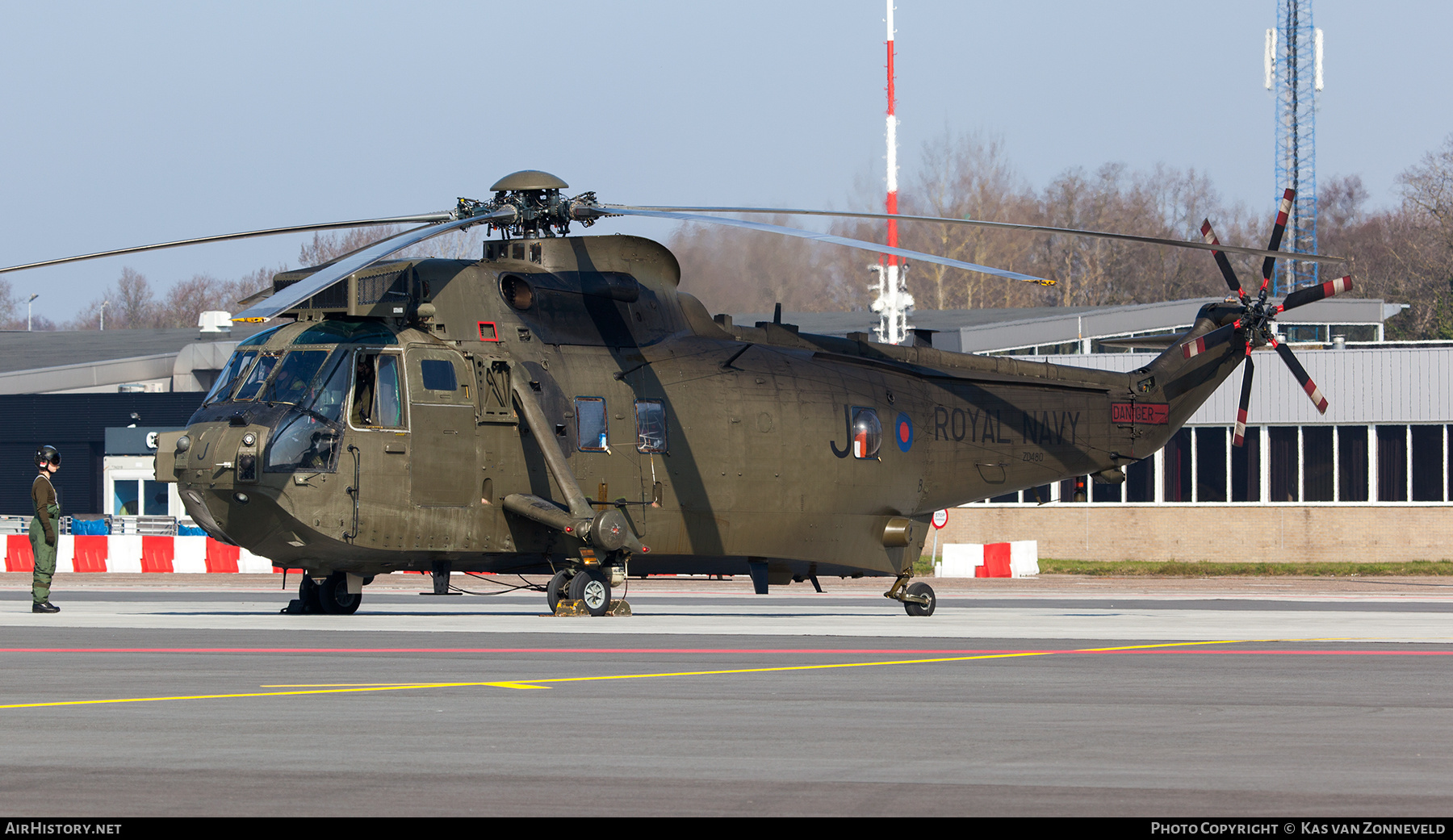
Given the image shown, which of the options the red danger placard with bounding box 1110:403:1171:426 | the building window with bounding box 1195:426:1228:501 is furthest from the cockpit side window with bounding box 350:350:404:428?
the building window with bounding box 1195:426:1228:501

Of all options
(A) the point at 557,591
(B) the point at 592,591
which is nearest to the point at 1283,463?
(B) the point at 592,591

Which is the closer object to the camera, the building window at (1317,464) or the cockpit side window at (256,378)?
the cockpit side window at (256,378)

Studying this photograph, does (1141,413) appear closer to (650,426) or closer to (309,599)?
(650,426)

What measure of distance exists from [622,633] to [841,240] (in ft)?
15.6

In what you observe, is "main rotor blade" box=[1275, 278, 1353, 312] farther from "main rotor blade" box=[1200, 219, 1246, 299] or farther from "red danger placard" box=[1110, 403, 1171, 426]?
"red danger placard" box=[1110, 403, 1171, 426]

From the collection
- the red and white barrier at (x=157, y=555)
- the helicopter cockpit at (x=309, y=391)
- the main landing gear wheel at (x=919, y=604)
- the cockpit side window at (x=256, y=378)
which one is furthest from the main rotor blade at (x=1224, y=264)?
the red and white barrier at (x=157, y=555)

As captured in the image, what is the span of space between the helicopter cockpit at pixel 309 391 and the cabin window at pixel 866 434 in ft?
20.0

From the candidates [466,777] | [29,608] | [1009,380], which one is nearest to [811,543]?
[1009,380]

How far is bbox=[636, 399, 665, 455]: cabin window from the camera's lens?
18984 mm

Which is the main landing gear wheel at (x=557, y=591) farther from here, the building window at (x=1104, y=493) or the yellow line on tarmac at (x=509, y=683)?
the building window at (x=1104, y=493)

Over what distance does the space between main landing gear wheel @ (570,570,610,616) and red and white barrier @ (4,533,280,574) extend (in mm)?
19680

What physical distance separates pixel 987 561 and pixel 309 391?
23312 millimetres

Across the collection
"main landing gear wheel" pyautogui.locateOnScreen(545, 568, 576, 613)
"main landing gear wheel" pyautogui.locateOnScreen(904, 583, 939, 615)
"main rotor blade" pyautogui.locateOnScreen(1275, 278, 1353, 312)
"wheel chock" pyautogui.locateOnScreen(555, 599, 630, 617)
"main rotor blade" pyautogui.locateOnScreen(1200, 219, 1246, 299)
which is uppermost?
"main rotor blade" pyautogui.locateOnScreen(1200, 219, 1246, 299)

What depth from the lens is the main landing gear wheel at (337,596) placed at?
1919 cm
